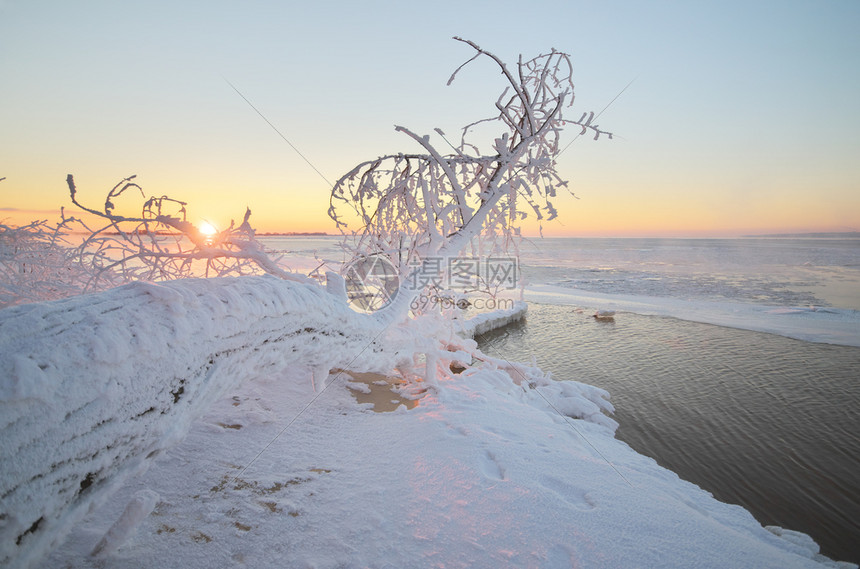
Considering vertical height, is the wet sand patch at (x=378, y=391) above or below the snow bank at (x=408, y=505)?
below

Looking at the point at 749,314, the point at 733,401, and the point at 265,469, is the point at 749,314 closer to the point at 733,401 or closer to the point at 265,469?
the point at 733,401

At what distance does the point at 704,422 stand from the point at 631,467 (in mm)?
3641

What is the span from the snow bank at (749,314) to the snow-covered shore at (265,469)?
997 cm

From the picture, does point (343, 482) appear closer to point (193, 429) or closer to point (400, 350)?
point (193, 429)

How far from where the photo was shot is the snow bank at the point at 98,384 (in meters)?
1.24

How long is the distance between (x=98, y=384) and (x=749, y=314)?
1664 centimetres

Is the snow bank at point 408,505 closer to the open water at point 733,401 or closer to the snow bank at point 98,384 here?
the snow bank at point 98,384

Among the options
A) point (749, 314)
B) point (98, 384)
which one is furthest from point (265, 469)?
point (749, 314)

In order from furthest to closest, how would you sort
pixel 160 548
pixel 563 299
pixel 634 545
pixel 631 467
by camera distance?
pixel 563 299, pixel 631 467, pixel 634 545, pixel 160 548

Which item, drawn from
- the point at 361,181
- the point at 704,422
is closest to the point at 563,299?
the point at 704,422

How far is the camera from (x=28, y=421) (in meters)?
1.25

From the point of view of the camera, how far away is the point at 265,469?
102 inches

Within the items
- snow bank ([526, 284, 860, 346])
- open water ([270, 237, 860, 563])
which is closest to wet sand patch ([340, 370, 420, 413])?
open water ([270, 237, 860, 563])

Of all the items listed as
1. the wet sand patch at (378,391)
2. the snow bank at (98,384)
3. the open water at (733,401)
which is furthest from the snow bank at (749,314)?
the snow bank at (98,384)
